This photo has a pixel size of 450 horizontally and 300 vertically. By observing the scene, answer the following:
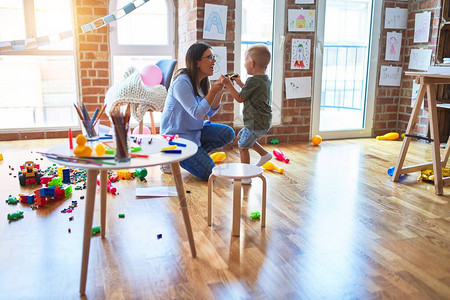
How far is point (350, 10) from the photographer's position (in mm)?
4293

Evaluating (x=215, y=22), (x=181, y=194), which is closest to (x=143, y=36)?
(x=215, y=22)

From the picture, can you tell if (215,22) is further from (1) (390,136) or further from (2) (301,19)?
(1) (390,136)

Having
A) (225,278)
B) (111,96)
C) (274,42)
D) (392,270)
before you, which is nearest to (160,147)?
(225,278)

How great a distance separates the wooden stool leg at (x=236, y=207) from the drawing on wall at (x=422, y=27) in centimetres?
323

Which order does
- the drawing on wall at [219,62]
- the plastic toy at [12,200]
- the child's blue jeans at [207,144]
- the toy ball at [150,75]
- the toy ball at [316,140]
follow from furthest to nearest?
1. the toy ball at [316,140]
2. the drawing on wall at [219,62]
3. the toy ball at [150,75]
4. the child's blue jeans at [207,144]
5. the plastic toy at [12,200]

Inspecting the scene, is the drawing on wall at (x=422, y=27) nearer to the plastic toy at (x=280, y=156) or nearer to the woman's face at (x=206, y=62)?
the plastic toy at (x=280, y=156)

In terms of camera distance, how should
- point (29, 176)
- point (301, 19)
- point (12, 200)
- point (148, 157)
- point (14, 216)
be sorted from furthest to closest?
point (301, 19) < point (29, 176) < point (12, 200) < point (14, 216) < point (148, 157)

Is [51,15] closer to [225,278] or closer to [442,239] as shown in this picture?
[225,278]

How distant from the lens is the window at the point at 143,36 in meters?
4.19

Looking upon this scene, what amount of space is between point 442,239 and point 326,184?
3.13ft

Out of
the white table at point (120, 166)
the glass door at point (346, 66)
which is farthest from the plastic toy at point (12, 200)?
the glass door at point (346, 66)

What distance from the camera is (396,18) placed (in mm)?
4453

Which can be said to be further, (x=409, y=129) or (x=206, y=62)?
(x=409, y=129)

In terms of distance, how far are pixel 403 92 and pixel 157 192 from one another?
3.19m
